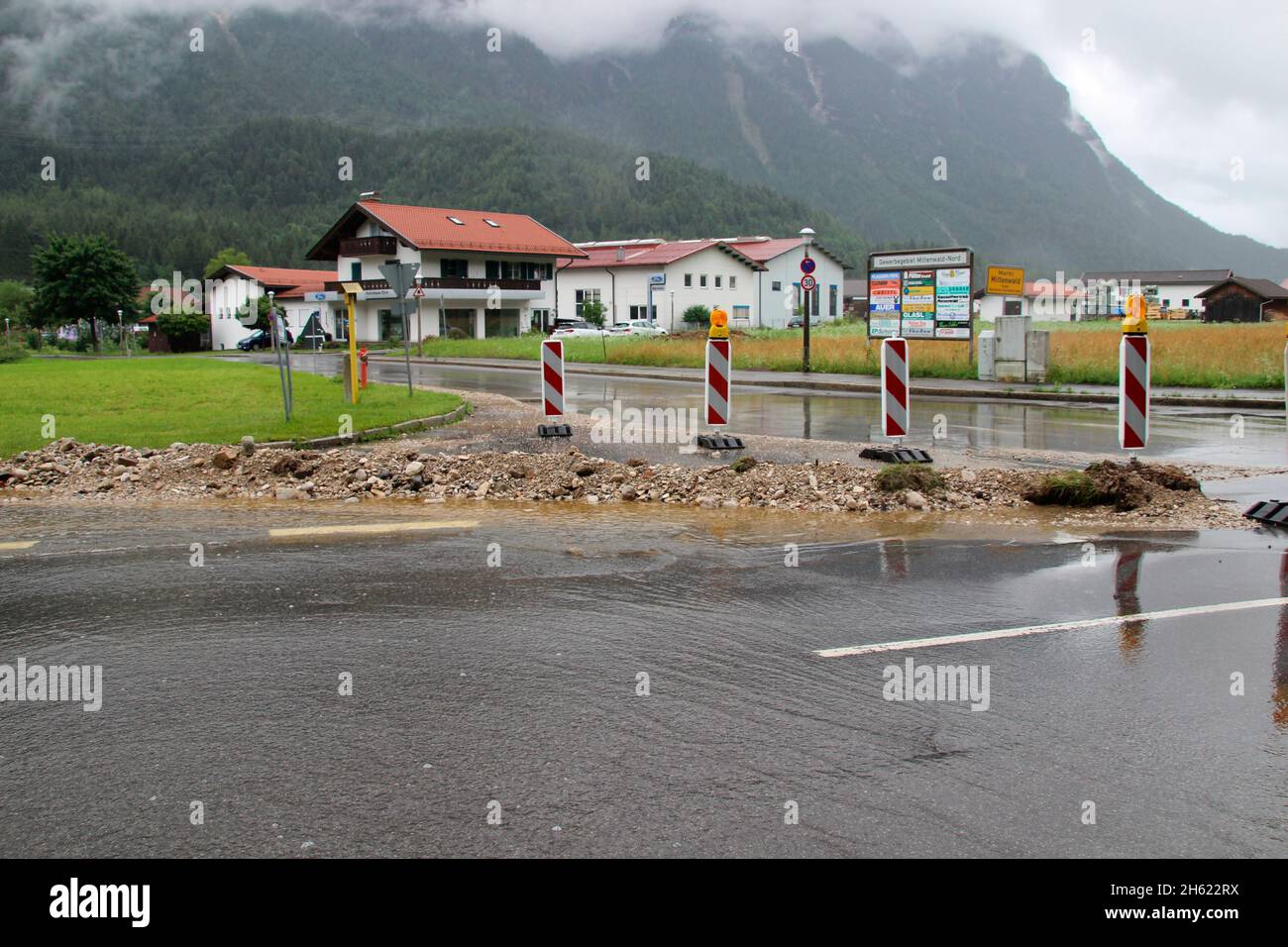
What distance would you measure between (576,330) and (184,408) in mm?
50997

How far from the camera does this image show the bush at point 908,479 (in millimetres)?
10734

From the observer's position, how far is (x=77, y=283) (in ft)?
248

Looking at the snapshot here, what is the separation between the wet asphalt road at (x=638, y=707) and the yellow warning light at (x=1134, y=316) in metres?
2.73

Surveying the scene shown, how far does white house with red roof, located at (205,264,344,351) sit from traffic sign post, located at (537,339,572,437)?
213ft

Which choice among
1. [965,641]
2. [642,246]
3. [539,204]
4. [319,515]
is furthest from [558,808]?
[539,204]

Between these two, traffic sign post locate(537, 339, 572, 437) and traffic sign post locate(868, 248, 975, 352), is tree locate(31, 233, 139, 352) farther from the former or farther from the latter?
traffic sign post locate(537, 339, 572, 437)

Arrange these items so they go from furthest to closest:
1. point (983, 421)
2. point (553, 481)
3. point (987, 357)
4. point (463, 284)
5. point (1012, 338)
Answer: point (463, 284) < point (987, 357) < point (1012, 338) < point (983, 421) < point (553, 481)

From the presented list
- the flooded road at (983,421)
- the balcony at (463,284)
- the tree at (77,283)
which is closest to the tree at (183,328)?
the tree at (77,283)

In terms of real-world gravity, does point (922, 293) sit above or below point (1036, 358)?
above

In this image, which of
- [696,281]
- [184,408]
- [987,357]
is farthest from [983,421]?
[696,281]

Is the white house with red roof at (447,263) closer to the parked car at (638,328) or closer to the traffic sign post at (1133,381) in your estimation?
the parked car at (638,328)

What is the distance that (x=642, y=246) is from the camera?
9506 centimetres

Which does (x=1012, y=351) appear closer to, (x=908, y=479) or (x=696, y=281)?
(x=908, y=479)
